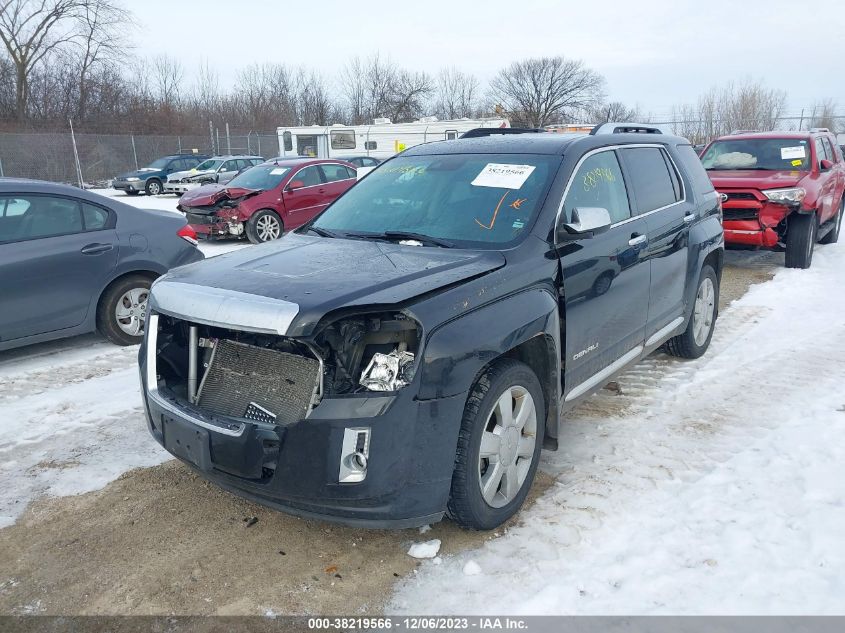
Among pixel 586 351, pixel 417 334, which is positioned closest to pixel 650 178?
pixel 586 351

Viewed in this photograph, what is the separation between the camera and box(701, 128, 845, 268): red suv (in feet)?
29.6

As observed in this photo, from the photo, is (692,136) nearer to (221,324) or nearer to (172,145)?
(172,145)

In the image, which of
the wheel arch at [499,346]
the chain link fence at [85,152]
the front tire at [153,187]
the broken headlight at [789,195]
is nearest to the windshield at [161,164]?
the front tire at [153,187]

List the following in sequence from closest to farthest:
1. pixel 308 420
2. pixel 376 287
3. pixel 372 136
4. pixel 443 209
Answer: pixel 308 420, pixel 376 287, pixel 443 209, pixel 372 136

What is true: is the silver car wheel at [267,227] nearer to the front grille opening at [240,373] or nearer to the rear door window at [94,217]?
the rear door window at [94,217]

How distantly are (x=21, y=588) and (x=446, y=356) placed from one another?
6.95ft

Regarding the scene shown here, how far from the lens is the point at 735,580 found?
2.76 m

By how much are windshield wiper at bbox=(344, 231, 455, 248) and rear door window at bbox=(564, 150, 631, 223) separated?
28.3 inches

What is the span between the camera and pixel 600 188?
4.04 metres

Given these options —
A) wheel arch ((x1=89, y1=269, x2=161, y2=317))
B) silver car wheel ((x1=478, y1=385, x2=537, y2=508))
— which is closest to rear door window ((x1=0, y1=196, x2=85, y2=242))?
wheel arch ((x1=89, y1=269, x2=161, y2=317))

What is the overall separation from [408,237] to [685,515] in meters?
2.05

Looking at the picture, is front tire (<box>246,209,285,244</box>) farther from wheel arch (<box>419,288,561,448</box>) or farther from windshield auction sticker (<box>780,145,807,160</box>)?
wheel arch (<box>419,288,561,448</box>)

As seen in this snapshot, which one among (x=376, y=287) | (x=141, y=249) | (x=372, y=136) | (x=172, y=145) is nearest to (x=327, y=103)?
(x=172, y=145)

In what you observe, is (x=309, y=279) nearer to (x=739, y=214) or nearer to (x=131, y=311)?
(x=131, y=311)
